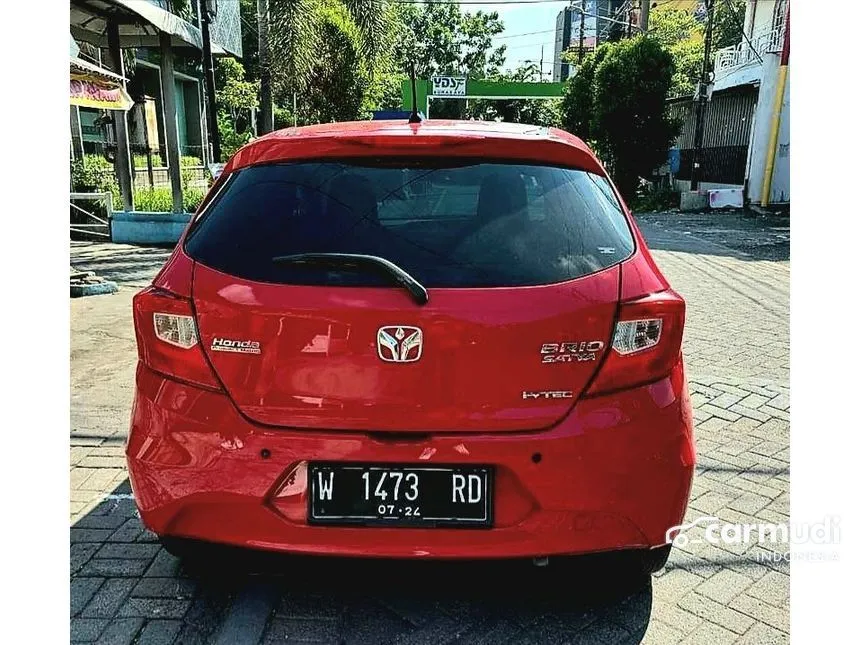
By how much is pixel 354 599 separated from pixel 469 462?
85 cm

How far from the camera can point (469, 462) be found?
6.48 feet

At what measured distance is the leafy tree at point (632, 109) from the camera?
65.3 ft

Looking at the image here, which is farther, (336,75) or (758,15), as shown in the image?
(758,15)

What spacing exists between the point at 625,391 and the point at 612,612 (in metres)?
0.88

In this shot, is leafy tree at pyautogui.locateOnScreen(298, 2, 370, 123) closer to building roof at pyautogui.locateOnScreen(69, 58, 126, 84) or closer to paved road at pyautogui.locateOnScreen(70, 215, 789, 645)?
building roof at pyautogui.locateOnScreen(69, 58, 126, 84)

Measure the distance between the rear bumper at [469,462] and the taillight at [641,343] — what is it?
0.14 ft

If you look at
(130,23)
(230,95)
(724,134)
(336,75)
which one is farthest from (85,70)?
(724,134)

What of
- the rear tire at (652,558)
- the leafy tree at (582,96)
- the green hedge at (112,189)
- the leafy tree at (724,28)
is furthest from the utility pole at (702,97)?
the rear tire at (652,558)

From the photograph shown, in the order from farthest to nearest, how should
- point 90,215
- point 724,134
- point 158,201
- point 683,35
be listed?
point 683,35, point 724,134, point 158,201, point 90,215

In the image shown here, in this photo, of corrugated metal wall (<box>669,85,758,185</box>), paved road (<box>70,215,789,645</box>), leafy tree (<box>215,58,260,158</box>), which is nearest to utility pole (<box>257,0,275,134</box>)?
leafy tree (<box>215,58,260,158</box>)

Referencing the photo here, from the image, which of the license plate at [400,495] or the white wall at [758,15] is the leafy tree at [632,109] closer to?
the white wall at [758,15]

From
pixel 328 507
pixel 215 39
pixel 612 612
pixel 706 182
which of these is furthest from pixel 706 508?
pixel 706 182

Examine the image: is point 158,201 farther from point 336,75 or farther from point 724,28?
point 724,28

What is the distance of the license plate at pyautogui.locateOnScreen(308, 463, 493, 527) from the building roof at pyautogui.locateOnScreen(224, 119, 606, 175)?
1005mm
